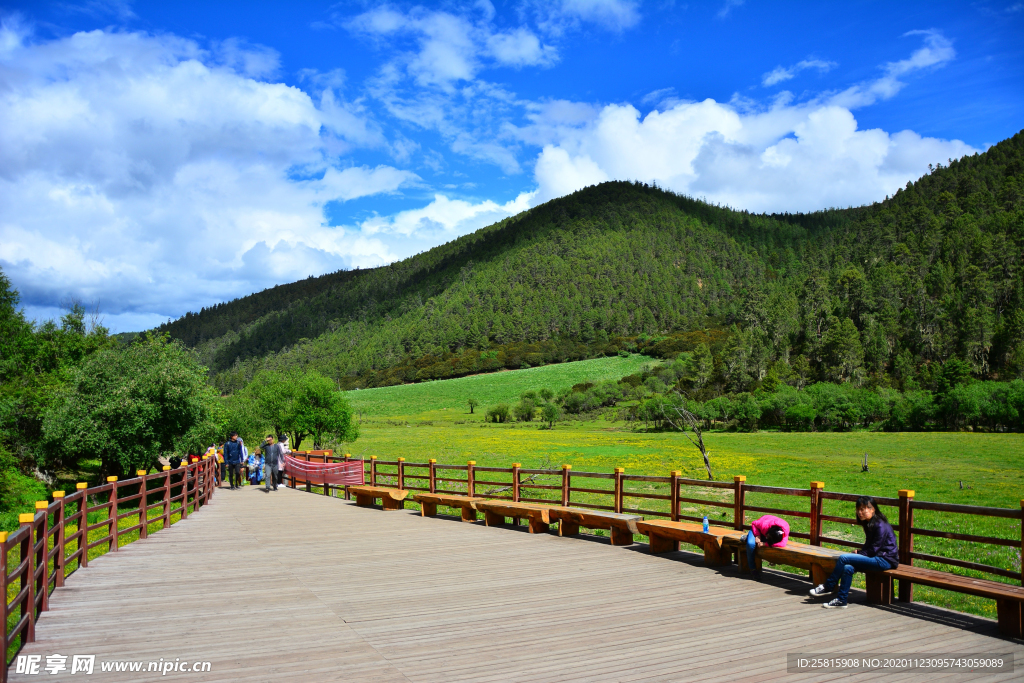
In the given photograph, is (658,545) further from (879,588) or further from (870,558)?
(870,558)

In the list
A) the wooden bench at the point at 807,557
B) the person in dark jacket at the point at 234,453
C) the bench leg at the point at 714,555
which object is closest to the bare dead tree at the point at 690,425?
the person in dark jacket at the point at 234,453

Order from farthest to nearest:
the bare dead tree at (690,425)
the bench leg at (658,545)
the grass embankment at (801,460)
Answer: the bare dead tree at (690,425) → the grass embankment at (801,460) → the bench leg at (658,545)

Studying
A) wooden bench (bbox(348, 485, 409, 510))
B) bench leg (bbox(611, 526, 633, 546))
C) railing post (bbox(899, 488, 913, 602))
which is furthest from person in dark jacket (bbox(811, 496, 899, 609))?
wooden bench (bbox(348, 485, 409, 510))

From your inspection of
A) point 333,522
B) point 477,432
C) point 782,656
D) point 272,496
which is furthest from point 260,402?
point 782,656

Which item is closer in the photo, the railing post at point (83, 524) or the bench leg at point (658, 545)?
the railing post at point (83, 524)

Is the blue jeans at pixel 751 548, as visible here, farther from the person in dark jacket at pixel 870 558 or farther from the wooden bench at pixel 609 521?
the wooden bench at pixel 609 521

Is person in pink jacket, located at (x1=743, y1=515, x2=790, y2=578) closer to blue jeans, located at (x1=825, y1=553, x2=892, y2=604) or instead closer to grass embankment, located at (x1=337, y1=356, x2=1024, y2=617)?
blue jeans, located at (x1=825, y1=553, x2=892, y2=604)

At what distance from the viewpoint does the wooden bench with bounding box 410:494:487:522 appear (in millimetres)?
13078

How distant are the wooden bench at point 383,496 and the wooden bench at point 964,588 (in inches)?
419

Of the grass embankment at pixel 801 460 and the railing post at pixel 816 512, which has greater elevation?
the railing post at pixel 816 512

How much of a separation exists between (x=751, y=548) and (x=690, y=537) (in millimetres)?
1063

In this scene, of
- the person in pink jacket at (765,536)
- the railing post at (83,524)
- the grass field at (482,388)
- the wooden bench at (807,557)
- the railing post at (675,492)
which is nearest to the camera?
the wooden bench at (807,557)

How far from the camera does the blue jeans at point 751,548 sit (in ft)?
25.7

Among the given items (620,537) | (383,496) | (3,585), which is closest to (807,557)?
(620,537)
